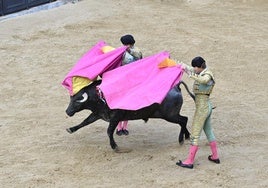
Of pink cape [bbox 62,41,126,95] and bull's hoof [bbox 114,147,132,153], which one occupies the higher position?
pink cape [bbox 62,41,126,95]

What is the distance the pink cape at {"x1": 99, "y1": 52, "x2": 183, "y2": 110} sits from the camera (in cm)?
735

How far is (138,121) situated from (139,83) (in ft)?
5.25

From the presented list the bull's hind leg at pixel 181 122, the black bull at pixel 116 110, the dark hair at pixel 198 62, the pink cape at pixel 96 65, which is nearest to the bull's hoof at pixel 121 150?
the black bull at pixel 116 110

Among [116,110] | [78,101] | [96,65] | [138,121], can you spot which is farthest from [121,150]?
[138,121]

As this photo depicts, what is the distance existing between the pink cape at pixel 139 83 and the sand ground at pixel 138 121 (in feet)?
2.58

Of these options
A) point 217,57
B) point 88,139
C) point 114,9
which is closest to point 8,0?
point 114,9

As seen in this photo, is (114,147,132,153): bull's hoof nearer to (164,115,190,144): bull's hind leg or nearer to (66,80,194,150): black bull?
(66,80,194,150): black bull

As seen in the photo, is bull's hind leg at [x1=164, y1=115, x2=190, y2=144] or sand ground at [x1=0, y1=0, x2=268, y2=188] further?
bull's hind leg at [x1=164, y1=115, x2=190, y2=144]

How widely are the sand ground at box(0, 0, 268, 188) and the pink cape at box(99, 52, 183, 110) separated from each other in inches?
31.0

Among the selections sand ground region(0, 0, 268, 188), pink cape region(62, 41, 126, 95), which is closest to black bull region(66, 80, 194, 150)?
pink cape region(62, 41, 126, 95)

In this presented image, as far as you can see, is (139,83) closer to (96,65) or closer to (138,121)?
(96,65)

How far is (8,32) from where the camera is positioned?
14141 mm

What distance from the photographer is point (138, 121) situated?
909 cm

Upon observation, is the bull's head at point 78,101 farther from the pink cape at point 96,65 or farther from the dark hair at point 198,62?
the dark hair at point 198,62
